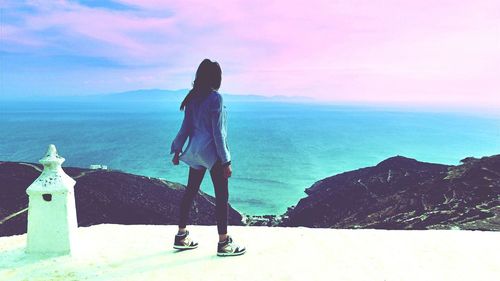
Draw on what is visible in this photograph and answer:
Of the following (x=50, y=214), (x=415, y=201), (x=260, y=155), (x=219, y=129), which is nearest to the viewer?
(x=219, y=129)

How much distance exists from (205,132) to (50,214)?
299 centimetres

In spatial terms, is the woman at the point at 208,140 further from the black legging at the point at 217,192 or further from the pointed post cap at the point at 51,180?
the pointed post cap at the point at 51,180

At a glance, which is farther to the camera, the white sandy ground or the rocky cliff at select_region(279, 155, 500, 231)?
the rocky cliff at select_region(279, 155, 500, 231)

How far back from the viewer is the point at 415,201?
33.0 m

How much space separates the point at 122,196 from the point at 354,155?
401 ft

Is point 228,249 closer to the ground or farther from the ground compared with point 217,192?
closer to the ground

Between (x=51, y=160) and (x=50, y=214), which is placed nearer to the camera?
(x=50, y=214)

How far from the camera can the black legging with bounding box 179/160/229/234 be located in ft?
22.2

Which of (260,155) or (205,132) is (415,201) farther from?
(260,155)

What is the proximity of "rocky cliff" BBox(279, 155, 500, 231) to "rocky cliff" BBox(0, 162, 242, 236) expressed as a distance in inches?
410

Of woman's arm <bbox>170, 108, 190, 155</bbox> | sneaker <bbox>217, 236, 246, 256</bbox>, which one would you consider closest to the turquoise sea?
sneaker <bbox>217, 236, 246, 256</bbox>

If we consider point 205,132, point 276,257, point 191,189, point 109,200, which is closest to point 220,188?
point 191,189

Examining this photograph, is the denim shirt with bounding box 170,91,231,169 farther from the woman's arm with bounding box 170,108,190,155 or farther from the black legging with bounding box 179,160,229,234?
the black legging with bounding box 179,160,229,234

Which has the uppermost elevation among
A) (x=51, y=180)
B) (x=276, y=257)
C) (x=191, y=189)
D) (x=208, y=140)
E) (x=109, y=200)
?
(x=208, y=140)
